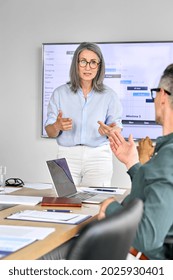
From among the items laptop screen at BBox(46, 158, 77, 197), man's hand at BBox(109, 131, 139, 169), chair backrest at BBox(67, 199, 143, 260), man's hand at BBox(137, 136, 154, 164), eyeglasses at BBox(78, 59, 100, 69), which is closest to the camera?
chair backrest at BBox(67, 199, 143, 260)

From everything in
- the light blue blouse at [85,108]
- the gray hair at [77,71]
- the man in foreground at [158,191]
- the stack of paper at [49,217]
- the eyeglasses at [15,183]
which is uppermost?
the gray hair at [77,71]

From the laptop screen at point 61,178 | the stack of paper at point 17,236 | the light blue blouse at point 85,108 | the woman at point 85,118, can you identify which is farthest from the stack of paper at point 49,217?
the light blue blouse at point 85,108

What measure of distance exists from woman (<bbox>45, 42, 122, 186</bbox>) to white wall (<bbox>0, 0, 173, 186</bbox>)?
4.39ft

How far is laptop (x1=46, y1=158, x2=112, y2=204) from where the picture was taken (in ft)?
9.31

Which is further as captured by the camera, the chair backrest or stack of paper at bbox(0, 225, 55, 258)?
stack of paper at bbox(0, 225, 55, 258)

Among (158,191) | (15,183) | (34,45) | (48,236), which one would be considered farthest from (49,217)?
(34,45)

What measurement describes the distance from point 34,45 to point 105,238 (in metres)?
4.39

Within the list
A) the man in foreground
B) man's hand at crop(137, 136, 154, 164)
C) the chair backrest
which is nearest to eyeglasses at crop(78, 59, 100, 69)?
man's hand at crop(137, 136, 154, 164)

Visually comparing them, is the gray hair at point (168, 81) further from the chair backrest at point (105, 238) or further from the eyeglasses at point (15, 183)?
the eyeglasses at point (15, 183)

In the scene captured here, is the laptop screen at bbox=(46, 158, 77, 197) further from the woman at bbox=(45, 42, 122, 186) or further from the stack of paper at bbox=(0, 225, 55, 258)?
the stack of paper at bbox=(0, 225, 55, 258)

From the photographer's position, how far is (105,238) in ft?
3.64

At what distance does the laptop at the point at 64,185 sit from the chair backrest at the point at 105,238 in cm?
151

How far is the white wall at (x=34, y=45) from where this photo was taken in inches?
196
